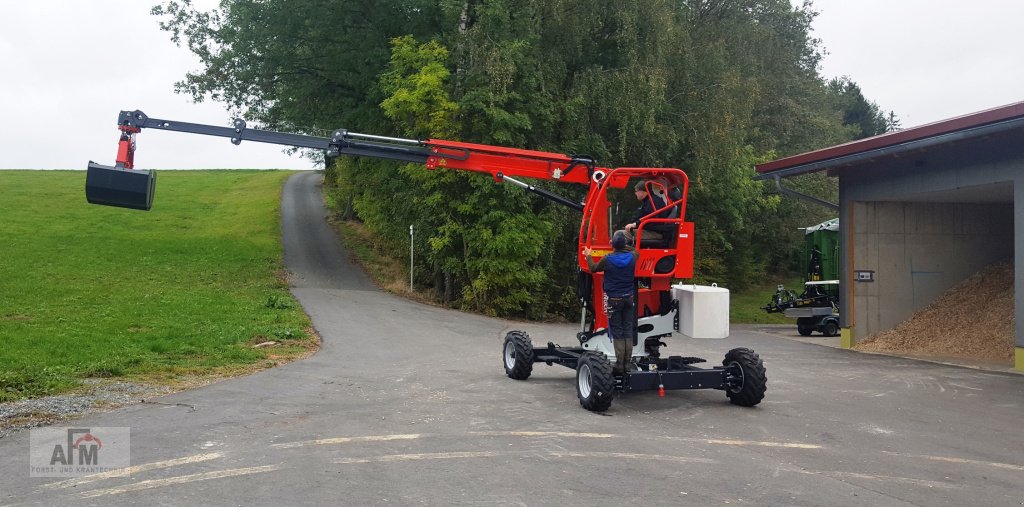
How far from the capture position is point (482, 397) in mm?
10391

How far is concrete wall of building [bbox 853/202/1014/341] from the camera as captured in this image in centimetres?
1892

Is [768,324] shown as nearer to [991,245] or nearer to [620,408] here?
[991,245]

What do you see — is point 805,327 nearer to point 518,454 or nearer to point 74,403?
point 518,454

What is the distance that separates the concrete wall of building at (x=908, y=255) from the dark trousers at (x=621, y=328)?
11.2 m

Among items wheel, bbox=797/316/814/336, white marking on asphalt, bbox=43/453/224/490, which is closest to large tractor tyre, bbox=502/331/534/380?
white marking on asphalt, bbox=43/453/224/490

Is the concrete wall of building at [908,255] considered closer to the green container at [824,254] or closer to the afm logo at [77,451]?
the green container at [824,254]

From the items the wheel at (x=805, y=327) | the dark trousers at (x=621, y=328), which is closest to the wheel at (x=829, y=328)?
the wheel at (x=805, y=327)

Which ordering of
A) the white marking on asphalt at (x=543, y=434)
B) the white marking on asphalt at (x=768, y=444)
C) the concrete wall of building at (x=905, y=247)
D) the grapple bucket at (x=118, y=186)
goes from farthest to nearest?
1. the concrete wall of building at (x=905, y=247)
2. the grapple bucket at (x=118, y=186)
3. the white marking on asphalt at (x=543, y=434)
4. the white marking on asphalt at (x=768, y=444)

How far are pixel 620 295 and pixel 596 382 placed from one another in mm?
1104

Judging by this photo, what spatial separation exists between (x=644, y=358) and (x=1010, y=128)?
7.59m

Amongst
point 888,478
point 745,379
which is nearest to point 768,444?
point 888,478

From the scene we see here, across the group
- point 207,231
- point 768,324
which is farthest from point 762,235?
point 207,231

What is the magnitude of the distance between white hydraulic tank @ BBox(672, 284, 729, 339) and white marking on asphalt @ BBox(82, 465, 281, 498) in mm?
5323

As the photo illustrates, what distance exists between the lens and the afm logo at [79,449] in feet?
22.3
